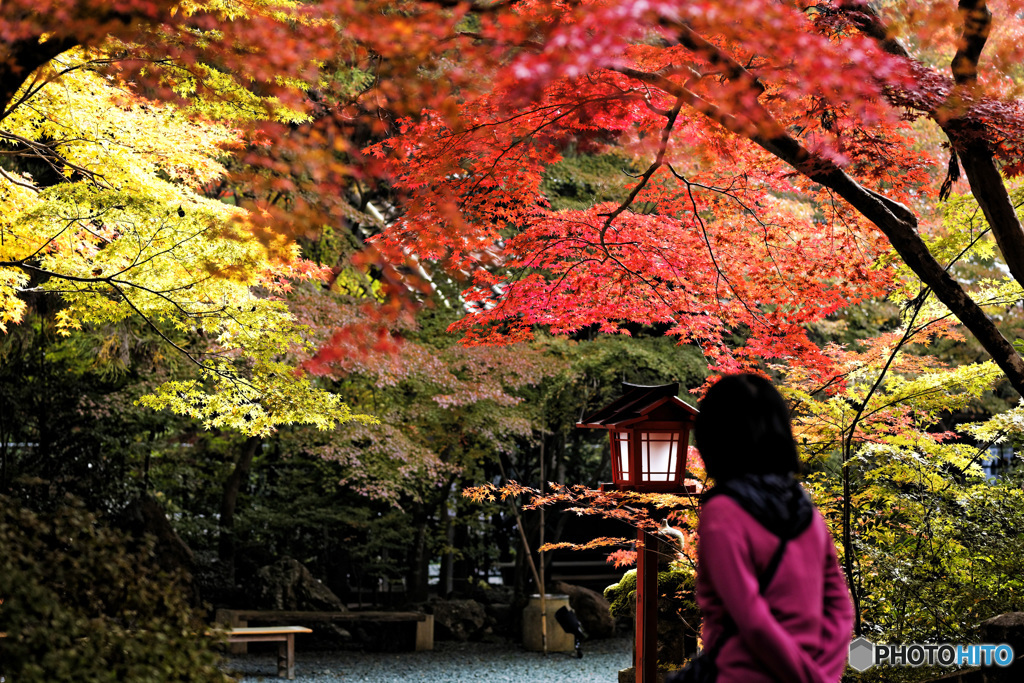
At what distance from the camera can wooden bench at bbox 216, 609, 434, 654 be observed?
10.0 meters

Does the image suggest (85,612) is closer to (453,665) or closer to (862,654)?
(862,654)

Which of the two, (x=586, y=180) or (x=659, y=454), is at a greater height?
(x=586, y=180)

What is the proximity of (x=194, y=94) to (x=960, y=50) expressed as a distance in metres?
7.24

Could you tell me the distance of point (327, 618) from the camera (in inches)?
426

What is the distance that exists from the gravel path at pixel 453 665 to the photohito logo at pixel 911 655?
5232 millimetres

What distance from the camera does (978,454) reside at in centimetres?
595

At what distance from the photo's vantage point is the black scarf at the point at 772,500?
66.0 inches

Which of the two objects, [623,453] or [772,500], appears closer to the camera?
[772,500]

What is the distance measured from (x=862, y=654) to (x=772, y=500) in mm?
4093

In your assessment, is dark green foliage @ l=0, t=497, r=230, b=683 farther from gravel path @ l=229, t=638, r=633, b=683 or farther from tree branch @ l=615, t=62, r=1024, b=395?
gravel path @ l=229, t=638, r=633, b=683

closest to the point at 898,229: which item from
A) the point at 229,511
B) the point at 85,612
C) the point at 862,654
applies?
the point at 862,654

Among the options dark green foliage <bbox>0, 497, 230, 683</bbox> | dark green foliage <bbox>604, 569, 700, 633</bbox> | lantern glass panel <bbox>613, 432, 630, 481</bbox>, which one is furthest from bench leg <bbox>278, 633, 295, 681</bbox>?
dark green foliage <bbox>0, 497, 230, 683</bbox>

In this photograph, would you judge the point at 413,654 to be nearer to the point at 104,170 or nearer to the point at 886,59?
the point at 104,170

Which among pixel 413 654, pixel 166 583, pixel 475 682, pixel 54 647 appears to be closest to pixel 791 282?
pixel 166 583
